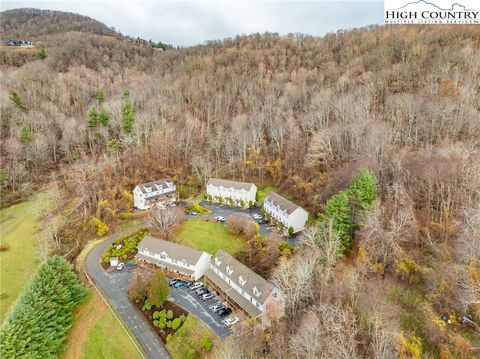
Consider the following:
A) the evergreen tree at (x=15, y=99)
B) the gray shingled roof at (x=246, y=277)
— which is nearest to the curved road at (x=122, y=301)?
the gray shingled roof at (x=246, y=277)

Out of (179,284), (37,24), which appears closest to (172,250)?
(179,284)

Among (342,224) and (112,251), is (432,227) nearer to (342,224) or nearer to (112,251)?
(342,224)

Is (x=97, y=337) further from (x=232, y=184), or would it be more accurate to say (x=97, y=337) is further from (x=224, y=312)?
(x=232, y=184)

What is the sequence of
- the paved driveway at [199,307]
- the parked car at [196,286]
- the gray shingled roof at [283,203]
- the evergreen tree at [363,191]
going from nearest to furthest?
the paved driveway at [199,307] → the evergreen tree at [363,191] → the parked car at [196,286] → the gray shingled roof at [283,203]

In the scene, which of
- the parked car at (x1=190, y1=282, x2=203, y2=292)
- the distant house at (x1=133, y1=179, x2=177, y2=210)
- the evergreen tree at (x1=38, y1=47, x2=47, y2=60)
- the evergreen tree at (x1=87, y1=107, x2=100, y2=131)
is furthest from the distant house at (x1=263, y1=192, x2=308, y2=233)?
the evergreen tree at (x1=38, y1=47, x2=47, y2=60)

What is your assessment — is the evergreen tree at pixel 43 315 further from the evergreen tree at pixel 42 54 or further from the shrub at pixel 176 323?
the evergreen tree at pixel 42 54

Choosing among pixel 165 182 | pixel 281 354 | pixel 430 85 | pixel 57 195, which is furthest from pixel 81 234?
pixel 430 85
